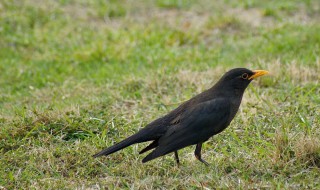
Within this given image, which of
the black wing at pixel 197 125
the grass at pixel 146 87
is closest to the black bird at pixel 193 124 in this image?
the black wing at pixel 197 125

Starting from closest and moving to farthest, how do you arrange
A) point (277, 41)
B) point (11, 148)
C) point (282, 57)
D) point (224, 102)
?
point (224, 102) < point (11, 148) < point (282, 57) < point (277, 41)

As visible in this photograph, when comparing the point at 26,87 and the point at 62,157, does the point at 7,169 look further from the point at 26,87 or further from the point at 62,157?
the point at 26,87

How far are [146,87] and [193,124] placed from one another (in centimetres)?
292

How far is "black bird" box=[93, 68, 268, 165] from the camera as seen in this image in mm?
6117

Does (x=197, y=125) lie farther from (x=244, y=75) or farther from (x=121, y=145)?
(x=244, y=75)

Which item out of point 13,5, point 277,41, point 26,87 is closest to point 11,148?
point 26,87

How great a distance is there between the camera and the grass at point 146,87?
6160 mm

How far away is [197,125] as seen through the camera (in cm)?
622

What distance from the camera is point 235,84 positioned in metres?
6.65

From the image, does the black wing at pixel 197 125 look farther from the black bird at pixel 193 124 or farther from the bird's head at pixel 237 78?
the bird's head at pixel 237 78

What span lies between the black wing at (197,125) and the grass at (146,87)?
29 centimetres

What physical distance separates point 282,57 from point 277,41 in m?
0.81

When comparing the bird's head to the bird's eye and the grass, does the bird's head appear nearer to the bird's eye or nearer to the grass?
the bird's eye

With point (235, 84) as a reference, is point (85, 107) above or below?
below
